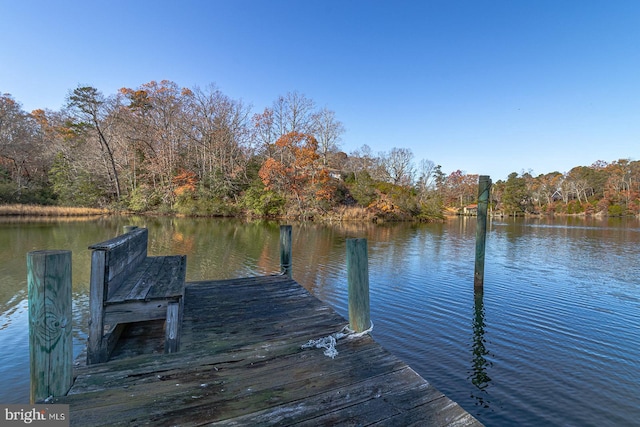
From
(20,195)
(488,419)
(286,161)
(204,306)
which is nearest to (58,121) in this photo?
(20,195)

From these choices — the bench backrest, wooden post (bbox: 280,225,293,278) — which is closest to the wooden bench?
the bench backrest

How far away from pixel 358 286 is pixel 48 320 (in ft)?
7.99

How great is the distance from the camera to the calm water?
12.2 ft

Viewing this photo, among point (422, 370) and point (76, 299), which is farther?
point (76, 299)

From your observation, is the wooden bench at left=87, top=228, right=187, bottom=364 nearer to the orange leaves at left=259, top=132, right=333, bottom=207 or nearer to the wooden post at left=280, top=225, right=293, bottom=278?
the wooden post at left=280, top=225, right=293, bottom=278

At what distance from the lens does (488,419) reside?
3.34m

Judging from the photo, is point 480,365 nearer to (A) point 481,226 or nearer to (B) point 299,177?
(A) point 481,226

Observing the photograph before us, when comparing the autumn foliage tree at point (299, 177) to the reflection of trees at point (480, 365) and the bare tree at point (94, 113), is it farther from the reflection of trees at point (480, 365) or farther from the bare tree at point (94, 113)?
the reflection of trees at point (480, 365)

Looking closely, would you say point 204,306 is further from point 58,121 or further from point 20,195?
point 58,121

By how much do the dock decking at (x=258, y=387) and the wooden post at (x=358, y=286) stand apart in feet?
0.69

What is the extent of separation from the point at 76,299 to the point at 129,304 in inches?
206

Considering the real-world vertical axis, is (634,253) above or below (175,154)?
below

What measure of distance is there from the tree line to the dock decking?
91.7ft

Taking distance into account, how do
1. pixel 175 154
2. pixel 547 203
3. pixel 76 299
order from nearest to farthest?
1. pixel 76 299
2. pixel 175 154
3. pixel 547 203
